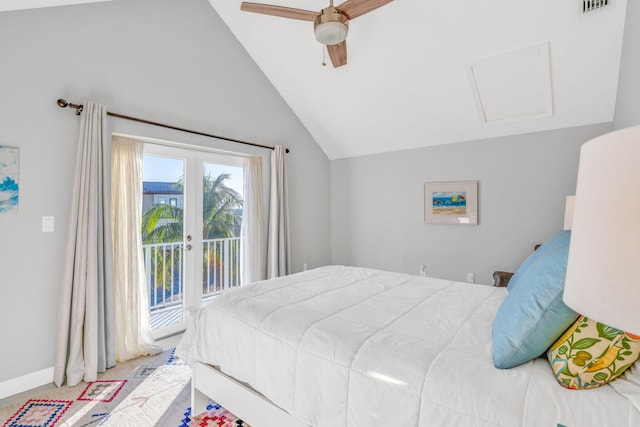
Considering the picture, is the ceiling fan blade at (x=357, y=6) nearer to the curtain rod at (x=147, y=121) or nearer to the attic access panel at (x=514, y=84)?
the attic access panel at (x=514, y=84)

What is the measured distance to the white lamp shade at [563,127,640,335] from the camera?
0.48 metres

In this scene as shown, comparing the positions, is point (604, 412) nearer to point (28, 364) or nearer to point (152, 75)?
point (28, 364)

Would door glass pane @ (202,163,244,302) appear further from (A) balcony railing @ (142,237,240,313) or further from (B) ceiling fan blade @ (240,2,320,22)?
(B) ceiling fan blade @ (240,2,320,22)

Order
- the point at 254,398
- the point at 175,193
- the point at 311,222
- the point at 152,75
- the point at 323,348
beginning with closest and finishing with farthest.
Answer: the point at 323,348
the point at 254,398
the point at 152,75
the point at 175,193
the point at 311,222

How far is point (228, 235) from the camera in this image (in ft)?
12.5

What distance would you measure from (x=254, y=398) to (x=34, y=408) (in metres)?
1.62

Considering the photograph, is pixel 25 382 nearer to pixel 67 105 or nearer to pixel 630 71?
pixel 67 105

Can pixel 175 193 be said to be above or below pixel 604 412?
above

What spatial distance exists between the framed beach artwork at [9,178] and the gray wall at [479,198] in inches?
145

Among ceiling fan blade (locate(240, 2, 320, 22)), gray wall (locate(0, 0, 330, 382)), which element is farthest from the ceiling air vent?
gray wall (locate(0, 0, 330, 382))

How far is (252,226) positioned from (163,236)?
40.3 inches

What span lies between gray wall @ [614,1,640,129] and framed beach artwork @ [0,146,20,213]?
14.0 feet

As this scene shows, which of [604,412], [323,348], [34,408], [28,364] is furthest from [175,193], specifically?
[604,412]

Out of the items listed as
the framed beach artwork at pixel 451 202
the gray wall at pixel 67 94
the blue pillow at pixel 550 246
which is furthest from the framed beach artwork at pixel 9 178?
the framed beach artwork at pixel 451 202
